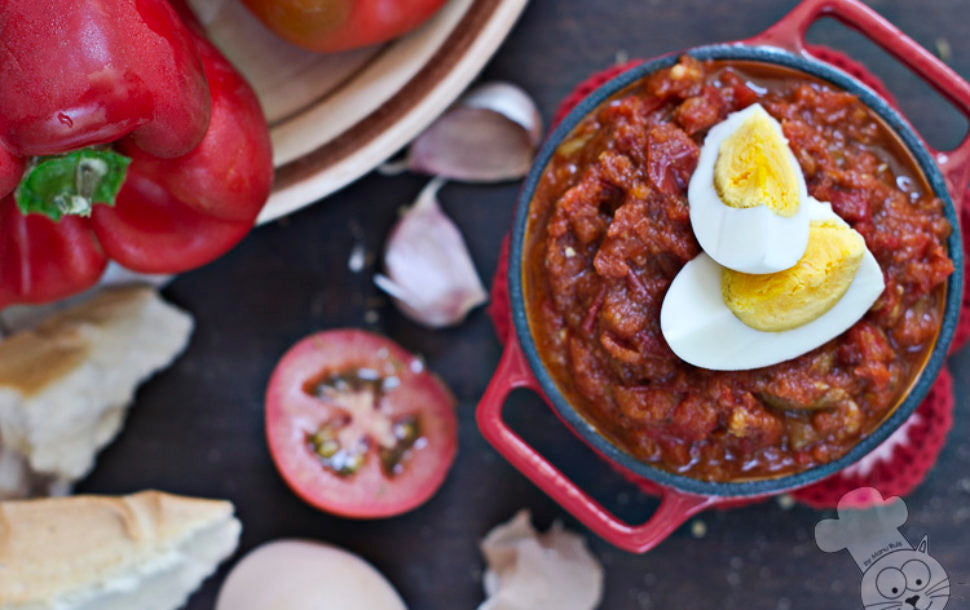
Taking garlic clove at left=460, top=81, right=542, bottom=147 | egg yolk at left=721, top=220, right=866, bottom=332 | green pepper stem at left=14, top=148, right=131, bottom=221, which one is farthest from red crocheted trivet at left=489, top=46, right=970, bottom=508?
green pepper stem at left=14, top=148, right=131, bottom=221

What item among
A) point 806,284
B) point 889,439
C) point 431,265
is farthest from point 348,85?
point 889,439

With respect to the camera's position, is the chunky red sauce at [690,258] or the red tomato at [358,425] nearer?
the chunky red sauce at [690,258]

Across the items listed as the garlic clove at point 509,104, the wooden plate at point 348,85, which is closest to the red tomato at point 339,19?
the wooden plate at point 348,85

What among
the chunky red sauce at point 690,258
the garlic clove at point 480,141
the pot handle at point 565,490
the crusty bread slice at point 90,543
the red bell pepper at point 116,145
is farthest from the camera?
the garlic clove at point 480,141

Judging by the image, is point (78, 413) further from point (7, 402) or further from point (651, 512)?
point (651, 512)

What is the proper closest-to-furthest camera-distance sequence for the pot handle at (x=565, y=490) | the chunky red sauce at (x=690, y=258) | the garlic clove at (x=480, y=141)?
the chunky red sauce at (x=690, y=258)
the pot handle at (x=565, y=490)
the garlic clove at (x=480, y=141)

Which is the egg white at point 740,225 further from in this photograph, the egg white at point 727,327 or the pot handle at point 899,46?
the pot handle at point 899,46

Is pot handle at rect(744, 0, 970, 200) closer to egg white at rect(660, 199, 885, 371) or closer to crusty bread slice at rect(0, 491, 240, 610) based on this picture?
egg white at rect(660, 199, 885, 371)
